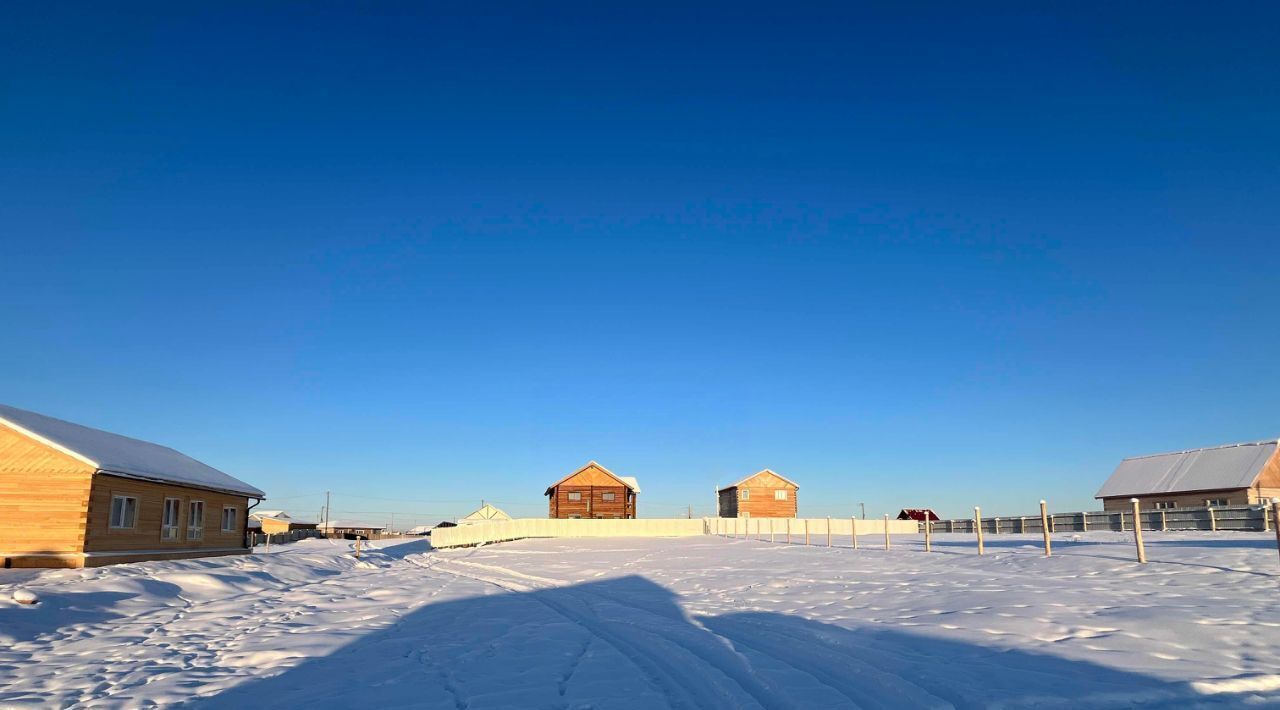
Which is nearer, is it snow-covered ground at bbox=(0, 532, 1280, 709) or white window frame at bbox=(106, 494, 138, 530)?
snow-covered ground at bbox=(0, 532, 1280, 709)

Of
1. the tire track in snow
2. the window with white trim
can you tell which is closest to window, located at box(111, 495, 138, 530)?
the window with white trim

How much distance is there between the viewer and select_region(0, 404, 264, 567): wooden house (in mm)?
22266

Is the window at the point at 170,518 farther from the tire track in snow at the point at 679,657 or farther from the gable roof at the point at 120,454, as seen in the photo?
the tire track in snow at the point at 679,657

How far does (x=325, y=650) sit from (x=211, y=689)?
8.32 ft

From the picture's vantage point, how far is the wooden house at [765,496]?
236 ft

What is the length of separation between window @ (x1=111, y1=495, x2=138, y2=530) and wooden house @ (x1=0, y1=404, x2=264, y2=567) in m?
0.03

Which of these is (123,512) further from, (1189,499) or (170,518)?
(1189,499)

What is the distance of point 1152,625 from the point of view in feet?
33.4

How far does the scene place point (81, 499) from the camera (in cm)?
2261

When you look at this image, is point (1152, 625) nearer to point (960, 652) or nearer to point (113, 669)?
point (960, 652)

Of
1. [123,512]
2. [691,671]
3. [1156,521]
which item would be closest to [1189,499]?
[1156,521]

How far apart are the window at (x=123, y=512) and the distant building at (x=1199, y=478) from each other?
53.8 meters

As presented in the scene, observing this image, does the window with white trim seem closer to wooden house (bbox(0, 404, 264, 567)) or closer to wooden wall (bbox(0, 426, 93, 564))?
wooden house (bbox(0, 404, 264, 567))

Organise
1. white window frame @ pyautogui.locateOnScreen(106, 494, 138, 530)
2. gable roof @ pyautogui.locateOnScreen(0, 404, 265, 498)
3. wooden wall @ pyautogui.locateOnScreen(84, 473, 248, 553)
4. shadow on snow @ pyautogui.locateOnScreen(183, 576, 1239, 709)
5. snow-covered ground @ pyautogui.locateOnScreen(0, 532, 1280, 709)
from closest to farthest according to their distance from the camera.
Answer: shadow on snow @ pyautogui.locateOnScreen(183, 576, 1239, 709), snow-covered ground @ pyautogui.locateOnScreen(0, 532, 1280, 709), gable roof @ pyautogui.locateOnScreen(0, 404, 265, 498), wooden wall @ pyautogui.locateOnScreen(84, 473, 248, 553), white window frame @ pyautogui.locateOnScreen(106, 494, 138, 530)
